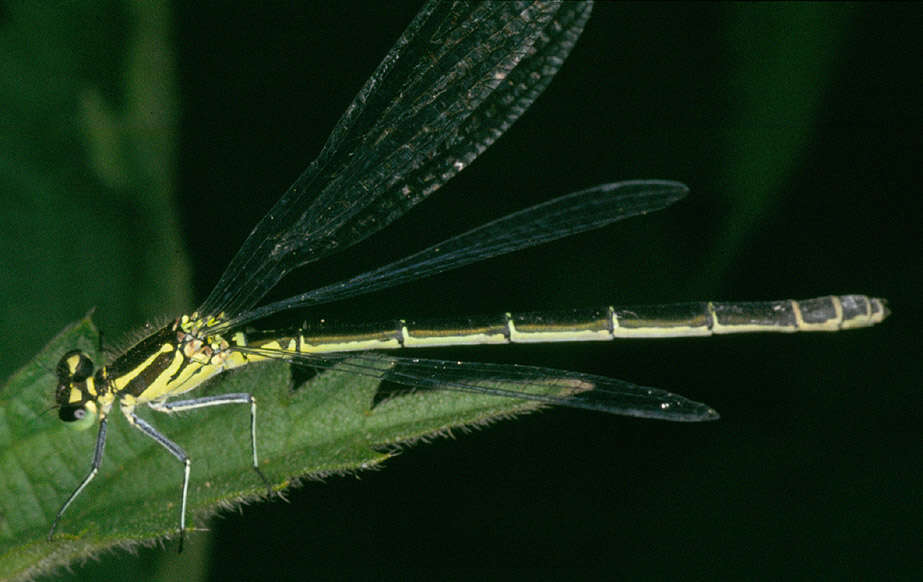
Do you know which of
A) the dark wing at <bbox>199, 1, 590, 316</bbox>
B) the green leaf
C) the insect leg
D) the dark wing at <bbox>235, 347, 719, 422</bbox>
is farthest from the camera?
the dark wing at <bbox>199, 1, 590, 316</bbox>

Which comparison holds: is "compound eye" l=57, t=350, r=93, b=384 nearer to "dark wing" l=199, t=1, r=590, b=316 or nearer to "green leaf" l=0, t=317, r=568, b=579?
"green leaf" l=0, t=317, r=568, b=579

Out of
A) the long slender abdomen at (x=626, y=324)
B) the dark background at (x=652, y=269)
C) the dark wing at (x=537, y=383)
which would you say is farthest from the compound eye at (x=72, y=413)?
the long slender abdomen at (x=626, y=324)

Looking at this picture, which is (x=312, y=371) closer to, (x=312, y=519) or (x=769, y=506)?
(x=312, y=519)

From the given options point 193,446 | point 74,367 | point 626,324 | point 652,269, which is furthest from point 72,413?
point 652,269

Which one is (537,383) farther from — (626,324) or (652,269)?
(652,269)

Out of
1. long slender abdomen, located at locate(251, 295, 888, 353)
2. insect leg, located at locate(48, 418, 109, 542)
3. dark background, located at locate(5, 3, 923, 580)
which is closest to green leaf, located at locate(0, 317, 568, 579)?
insect leg, located at locate(48, 418, 109, 542)

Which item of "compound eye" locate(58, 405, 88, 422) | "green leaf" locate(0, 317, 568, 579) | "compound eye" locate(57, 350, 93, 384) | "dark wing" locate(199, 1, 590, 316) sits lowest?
"green leaf" locate(0, 317, 568, 579)

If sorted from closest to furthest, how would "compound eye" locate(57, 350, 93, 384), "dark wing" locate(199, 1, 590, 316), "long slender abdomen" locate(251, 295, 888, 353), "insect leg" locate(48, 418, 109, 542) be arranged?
"insect leg" locate(48, 418, 109, 542)
"compound eye" locate(57, 350, 93, 384)
"dark wing" locate(199, 1, 590, 316)
"long slender abdomen" locate(251, 295, 888, 353)
